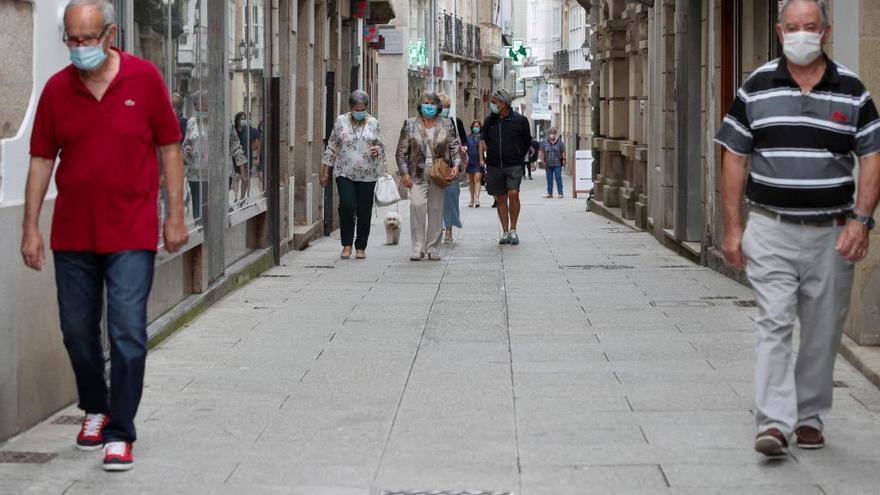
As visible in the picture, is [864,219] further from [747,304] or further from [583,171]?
[583,171]

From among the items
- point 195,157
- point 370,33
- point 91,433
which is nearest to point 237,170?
point 195,157

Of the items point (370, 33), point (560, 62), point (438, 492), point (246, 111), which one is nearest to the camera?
point (438, 492)

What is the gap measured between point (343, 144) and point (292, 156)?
2132 millimetres

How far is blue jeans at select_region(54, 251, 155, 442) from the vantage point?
6.97 metres

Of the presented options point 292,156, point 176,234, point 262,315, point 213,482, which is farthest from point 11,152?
point 292,156

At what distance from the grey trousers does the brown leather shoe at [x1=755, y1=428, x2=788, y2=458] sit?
3 cm

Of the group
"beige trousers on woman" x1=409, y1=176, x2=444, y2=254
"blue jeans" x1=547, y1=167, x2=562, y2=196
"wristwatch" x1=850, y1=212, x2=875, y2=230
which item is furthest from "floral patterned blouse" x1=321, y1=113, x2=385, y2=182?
"blue jeans" x1=547, y1=167, x2=562, y2=196

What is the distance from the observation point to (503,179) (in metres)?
20.0

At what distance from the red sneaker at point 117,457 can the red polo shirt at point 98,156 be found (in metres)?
0.78

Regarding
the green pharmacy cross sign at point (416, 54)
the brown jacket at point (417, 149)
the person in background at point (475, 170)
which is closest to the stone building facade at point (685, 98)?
the brown jacket at point (417, 149)

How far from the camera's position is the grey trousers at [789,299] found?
276 inches

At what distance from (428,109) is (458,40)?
47586 mm

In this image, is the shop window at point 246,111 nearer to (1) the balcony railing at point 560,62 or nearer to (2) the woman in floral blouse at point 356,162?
(2) the woman in floral blouse at point 356,162

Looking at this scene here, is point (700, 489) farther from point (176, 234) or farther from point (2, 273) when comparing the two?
point (2, 273)
